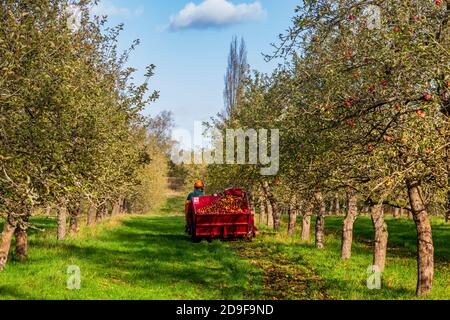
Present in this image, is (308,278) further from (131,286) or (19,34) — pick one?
(19,34)

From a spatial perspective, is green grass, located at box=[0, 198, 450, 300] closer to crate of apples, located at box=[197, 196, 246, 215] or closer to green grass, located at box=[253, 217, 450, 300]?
green grass, located at box=[253, 217, 450, 300]

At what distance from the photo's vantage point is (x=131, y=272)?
1647 cm

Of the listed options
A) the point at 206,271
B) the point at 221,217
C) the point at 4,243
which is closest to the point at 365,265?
the point at 206,271

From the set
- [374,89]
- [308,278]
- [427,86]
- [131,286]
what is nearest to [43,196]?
[131,286]

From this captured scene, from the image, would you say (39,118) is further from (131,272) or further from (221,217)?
(221,217)

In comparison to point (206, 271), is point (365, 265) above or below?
below

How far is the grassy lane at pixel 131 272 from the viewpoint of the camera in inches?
503

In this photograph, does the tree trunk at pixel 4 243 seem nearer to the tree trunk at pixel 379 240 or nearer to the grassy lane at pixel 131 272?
the grassy lane at pixel 131 272

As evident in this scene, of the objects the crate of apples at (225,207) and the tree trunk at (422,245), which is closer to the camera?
the tree trunk at (422,245)

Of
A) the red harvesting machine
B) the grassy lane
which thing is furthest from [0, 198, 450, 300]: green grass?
the red harvesting machine

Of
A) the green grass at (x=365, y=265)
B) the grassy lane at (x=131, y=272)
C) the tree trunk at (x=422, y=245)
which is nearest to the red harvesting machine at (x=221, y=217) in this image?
the grassy lane at (x=131, y=272)

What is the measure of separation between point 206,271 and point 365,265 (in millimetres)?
6465

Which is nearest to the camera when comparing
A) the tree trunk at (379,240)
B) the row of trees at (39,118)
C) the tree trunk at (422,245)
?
the row of trees at (39,118)

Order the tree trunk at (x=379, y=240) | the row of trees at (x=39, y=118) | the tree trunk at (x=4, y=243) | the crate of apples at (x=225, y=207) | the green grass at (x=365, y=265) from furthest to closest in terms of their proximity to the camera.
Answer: the crate of apples at (x=225, y=207) → the tree trunk at (x=379, y=240) → the tree trunk at (x=4, y=243) → the green grass at (x=365, y=265) → the row of trees at (x=39, y=118)
